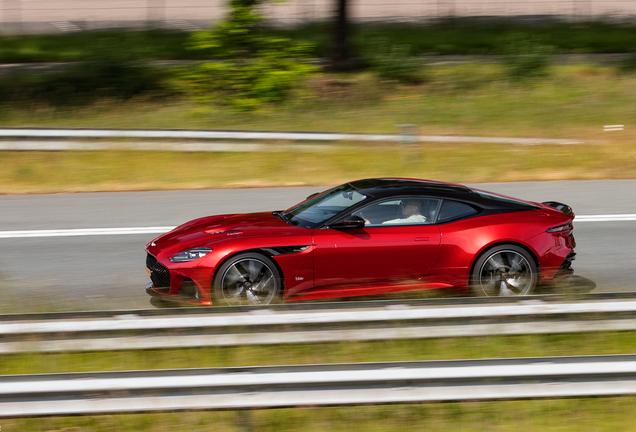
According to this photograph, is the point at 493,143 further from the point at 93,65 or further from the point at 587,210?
the point at 93,65

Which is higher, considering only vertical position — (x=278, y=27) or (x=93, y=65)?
(x=278, y=27)

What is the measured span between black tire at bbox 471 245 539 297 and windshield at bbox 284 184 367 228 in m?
1.34

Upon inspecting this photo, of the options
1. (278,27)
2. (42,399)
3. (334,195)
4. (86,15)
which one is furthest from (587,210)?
(86,15)

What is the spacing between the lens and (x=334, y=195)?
24.1 ft

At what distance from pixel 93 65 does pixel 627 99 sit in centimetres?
1523

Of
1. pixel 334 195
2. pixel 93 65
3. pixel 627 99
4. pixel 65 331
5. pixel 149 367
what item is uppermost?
pixel 93 65

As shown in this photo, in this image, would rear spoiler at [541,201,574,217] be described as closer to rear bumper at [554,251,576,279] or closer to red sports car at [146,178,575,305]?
red sports car at [146,178,575,305]

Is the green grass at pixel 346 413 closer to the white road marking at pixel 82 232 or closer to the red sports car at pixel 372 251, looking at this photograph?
the red sports car at pixel 372 251

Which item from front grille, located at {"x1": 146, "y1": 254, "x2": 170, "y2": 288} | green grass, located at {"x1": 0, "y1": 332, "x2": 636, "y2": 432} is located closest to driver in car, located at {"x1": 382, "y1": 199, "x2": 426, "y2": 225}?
green grass, located at {"x1": 0, "y1": 332, "x2": 636, "y2": 432}

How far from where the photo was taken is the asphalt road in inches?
284

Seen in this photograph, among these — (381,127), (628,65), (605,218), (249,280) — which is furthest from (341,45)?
(249,280)

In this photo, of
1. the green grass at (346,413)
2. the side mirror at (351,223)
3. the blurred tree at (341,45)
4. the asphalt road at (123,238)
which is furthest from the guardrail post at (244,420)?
the blurred tree at (341,45)

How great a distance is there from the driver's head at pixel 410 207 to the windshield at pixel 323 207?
0.39 meters

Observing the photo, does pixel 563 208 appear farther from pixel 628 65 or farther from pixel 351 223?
pixel 628 65
